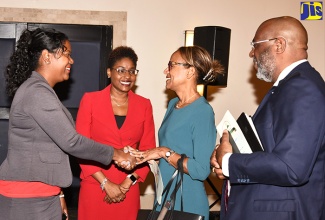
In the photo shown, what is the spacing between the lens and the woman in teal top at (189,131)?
2.80 metres

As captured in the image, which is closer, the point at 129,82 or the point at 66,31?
the point at 129,82

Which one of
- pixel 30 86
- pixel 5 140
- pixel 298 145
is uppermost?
pixel 30 86

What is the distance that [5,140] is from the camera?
5.87m

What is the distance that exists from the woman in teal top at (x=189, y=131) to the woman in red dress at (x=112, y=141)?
0.38m

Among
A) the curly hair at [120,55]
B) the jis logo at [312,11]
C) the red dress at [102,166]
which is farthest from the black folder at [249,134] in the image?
the jis logo at [312,11]

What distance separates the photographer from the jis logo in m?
6.39

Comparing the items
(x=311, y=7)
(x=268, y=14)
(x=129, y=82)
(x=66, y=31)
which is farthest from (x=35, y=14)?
(x=311, y=7)

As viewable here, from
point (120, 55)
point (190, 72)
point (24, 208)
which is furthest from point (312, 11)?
point (24, 208)

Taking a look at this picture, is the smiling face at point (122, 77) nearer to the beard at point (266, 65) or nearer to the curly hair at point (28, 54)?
the curly hair at point (28, 54)

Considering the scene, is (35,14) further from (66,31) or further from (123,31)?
(123,31)

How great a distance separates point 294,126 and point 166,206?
994 millimetres

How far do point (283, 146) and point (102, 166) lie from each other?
1.73 meters

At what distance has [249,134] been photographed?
7.54 feet

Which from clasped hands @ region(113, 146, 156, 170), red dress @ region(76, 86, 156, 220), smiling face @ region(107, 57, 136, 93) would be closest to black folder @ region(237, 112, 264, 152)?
clasped hands @ region(113, 146, 156, 170)
